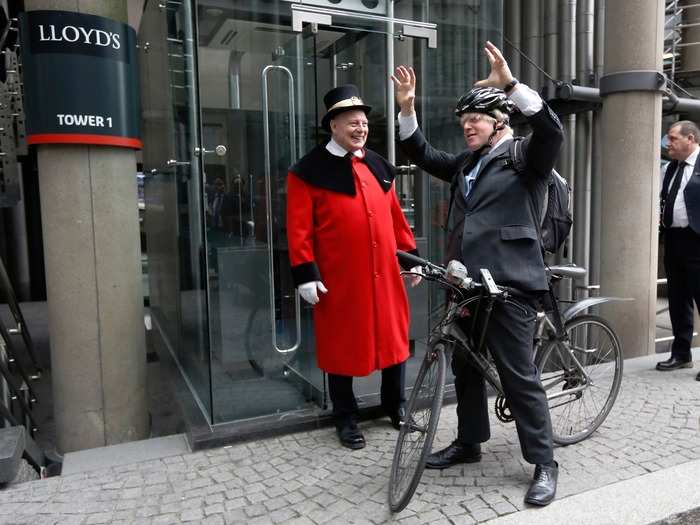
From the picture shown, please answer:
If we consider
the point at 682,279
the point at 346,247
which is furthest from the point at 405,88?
the point at 682,279

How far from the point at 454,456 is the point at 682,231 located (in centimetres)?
287

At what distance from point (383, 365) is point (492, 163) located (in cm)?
131

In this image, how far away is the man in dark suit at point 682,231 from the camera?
16.0 feet

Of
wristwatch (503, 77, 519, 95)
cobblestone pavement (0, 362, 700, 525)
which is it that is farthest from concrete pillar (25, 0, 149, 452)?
wristwatch (503, 77, 519, 95)

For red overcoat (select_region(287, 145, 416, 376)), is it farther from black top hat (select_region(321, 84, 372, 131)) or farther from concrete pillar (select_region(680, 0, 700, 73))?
concrete pillar (select_region(680, 0, 700, 73))

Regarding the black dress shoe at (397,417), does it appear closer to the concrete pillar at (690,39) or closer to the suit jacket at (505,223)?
the suit jacket at (505,223)

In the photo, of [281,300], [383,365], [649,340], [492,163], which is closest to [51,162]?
[281,300]

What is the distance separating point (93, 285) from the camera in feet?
12.7

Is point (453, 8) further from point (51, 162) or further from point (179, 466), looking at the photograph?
point (179, 466)

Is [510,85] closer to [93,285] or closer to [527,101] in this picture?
→ [527,101]

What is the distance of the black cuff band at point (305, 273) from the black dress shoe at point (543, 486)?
57.8 inches

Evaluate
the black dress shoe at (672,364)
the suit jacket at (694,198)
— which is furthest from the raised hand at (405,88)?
the black dress shoe at (672,364)

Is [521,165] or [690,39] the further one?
[690,39]

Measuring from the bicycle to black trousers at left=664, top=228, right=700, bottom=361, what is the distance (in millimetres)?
1575
